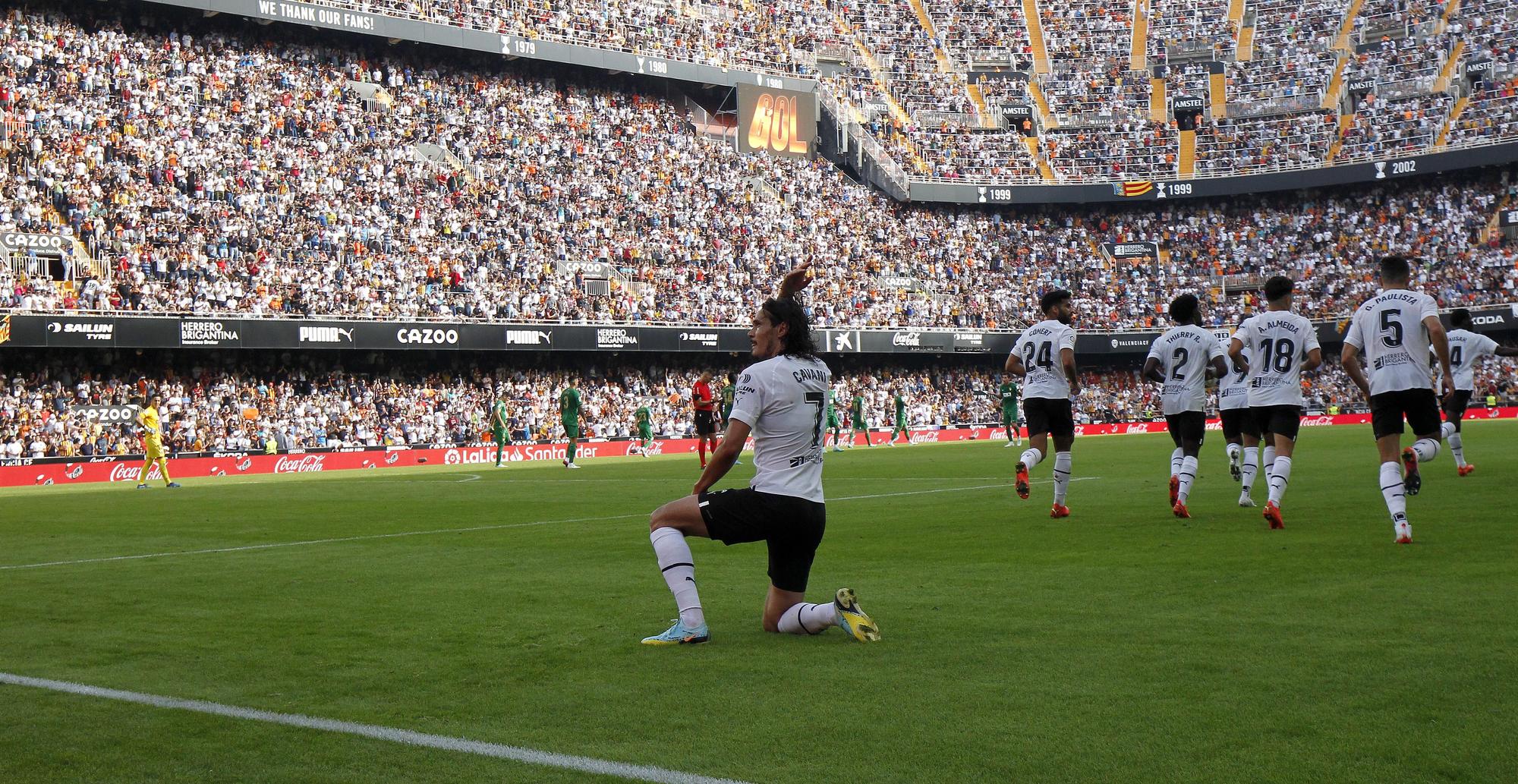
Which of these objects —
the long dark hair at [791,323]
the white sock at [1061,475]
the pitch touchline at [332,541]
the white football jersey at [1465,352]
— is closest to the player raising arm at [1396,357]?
the white sock at [1061,475]

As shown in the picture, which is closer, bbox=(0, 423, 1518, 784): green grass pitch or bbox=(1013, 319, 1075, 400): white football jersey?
bbox=(0, 423, 1518, 784): green grass pitch

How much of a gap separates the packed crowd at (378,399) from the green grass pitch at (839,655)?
27.1 meters

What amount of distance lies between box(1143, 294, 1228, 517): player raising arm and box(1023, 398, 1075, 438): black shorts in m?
0.95

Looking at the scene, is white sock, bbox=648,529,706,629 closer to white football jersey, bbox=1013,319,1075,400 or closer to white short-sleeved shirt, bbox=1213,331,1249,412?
white football jersey, bbox=1013,319,1075,400

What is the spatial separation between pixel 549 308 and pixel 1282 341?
37365 millimetres

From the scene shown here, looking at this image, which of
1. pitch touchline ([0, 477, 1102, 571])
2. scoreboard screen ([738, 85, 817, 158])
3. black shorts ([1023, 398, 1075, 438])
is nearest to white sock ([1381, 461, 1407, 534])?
black shorts ([1023, 398, 1075, 438])

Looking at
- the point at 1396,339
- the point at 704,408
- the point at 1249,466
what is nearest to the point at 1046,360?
the point at 1249,466

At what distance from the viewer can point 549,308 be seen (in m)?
48.7

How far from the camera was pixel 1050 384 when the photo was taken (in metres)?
15.0

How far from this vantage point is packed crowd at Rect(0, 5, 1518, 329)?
41188mm

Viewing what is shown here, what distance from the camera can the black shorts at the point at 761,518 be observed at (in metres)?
7.26

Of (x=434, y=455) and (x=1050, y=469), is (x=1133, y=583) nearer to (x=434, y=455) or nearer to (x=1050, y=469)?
(x=1050, y=469)

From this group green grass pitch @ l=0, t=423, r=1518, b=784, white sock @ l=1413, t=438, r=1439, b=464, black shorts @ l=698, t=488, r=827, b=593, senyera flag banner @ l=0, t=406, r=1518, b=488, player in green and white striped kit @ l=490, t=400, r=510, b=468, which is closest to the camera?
green grass pitch @ l=0, t=423, r=1518, b=784

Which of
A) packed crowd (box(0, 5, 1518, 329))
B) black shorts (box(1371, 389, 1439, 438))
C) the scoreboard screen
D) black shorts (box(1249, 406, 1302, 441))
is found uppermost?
the scoreboard screen
